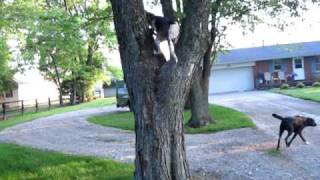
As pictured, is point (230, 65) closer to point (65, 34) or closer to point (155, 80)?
point (65, 34)

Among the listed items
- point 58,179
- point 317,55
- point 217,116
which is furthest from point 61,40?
point 317,55

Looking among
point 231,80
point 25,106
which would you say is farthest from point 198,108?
point 25,106

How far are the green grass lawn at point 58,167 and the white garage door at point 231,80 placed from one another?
114ft

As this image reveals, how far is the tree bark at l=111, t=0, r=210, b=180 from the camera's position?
21.4ft

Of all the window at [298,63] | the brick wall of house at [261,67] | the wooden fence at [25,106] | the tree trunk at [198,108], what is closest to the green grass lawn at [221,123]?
the tree trunk at [198,108]

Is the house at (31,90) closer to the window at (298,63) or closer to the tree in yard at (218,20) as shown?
the window at (298,63)

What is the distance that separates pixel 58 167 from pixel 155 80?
345 cm

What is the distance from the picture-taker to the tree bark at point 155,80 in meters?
6.51

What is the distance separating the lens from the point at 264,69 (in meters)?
45.0

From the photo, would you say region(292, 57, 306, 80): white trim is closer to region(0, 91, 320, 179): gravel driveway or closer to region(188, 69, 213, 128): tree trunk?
region(0, 91, 320, 179): gravel driveway

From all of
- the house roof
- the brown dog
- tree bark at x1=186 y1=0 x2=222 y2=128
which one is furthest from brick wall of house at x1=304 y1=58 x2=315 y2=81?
the brown dog

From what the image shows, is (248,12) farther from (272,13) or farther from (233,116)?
(233,116)

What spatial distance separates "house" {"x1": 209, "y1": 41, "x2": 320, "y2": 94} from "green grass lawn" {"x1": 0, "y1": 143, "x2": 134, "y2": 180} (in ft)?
113

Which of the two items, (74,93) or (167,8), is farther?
(74,93)
